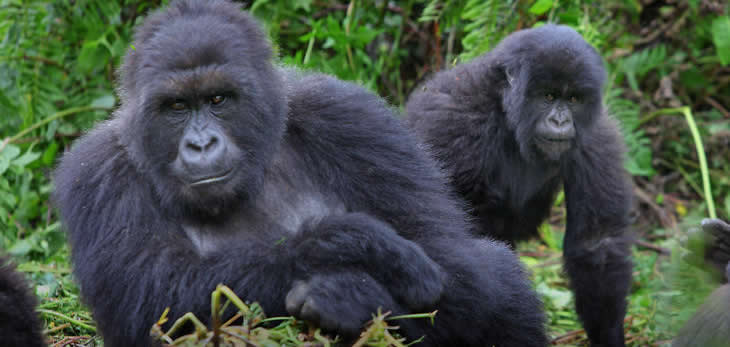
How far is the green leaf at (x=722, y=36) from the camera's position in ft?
19.5

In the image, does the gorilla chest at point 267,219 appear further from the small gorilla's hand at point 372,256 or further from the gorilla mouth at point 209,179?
the gorilla mouth at point 209,179

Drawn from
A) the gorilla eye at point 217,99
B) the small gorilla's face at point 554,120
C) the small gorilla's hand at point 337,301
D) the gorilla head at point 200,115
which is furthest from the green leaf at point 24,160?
the small gorilla's face at point 554,120

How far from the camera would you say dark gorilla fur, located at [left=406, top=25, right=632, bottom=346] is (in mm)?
4324

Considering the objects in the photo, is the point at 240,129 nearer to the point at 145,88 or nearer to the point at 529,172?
the point at 145,88

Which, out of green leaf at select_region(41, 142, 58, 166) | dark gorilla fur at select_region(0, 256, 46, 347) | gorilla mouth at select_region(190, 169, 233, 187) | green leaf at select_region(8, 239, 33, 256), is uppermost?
gorilla mouth at select_region(190, 169, 233, 187)

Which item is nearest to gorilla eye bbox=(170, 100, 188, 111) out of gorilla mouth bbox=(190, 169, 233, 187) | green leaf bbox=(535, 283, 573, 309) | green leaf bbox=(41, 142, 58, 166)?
gorilla mouth bbox=(190, 169, 233, 187)

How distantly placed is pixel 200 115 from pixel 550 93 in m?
2.09

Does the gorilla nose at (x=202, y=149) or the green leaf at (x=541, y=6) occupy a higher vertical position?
the green leaf at (x=541, y=6)

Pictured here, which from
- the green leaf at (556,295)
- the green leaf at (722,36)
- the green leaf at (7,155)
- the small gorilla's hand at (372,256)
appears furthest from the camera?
the green leaf at (722,36)

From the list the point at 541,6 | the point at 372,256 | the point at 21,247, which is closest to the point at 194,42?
the point at 372,256

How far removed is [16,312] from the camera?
267 cm

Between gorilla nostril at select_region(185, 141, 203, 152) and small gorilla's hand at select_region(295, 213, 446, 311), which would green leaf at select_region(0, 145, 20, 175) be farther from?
small gorilla's hand at select_region(295, 213, 446, 311)

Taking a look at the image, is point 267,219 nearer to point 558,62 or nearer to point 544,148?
point 544,148

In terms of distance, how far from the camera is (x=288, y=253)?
284 cm
